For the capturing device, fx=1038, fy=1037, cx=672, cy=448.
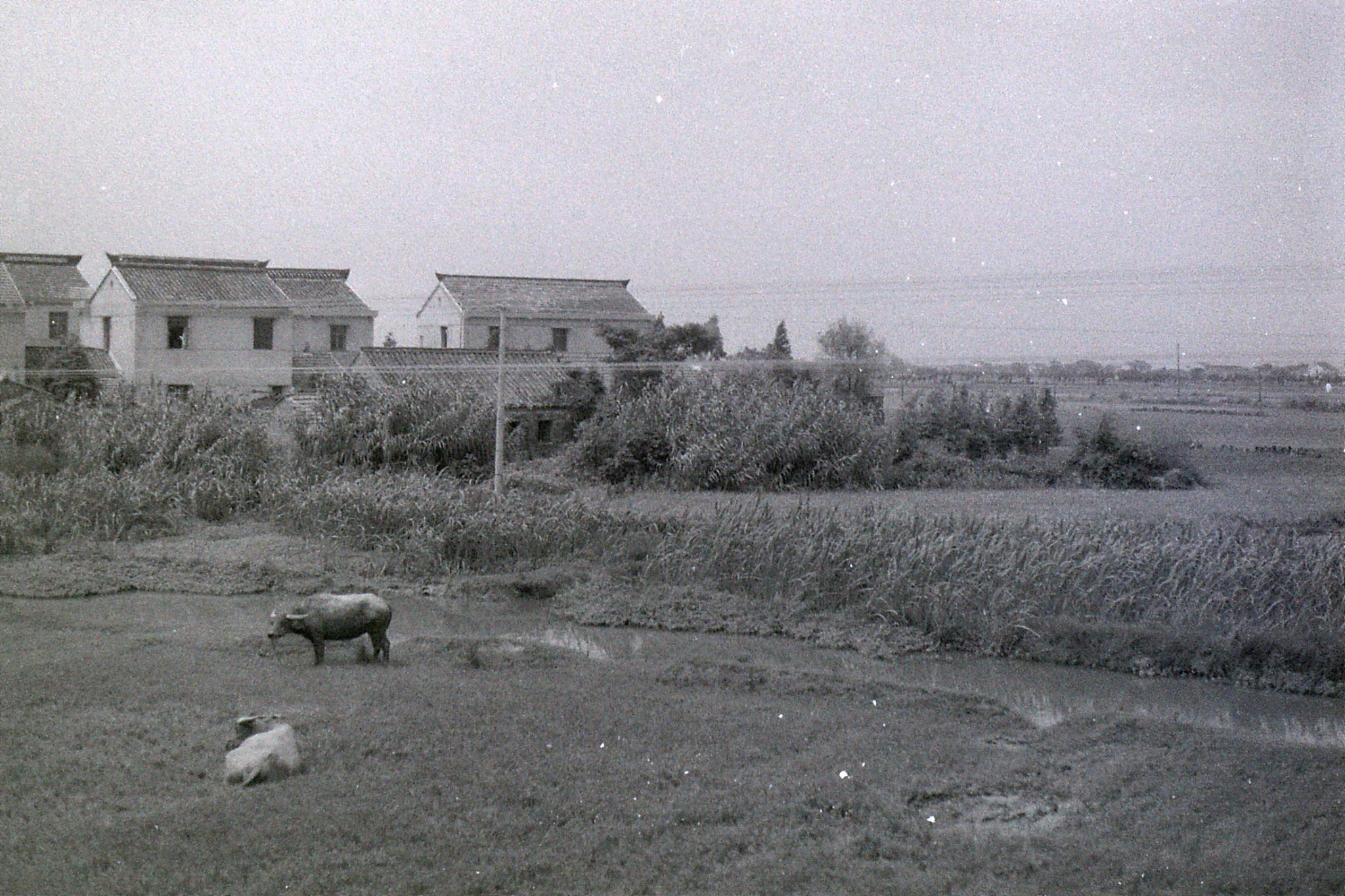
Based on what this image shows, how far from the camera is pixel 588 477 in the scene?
16.3ft

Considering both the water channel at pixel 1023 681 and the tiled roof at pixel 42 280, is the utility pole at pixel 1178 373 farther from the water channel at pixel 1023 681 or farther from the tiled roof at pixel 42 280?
the tiled roof at pixel 42 280

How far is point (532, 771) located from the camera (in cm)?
338

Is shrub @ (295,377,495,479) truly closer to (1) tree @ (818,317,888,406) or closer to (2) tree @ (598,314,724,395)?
(2) tree @ (598,314,724,395)

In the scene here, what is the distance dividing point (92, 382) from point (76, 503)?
1.68 ft

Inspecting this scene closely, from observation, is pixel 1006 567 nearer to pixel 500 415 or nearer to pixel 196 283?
pixel 500 415

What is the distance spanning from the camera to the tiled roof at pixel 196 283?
4.11 meters

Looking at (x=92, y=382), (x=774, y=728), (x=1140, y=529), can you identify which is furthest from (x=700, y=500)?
(x=92, y=382)

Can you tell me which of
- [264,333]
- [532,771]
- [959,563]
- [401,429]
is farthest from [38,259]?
[959,563]

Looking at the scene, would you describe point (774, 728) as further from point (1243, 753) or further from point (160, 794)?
point (160, 794)

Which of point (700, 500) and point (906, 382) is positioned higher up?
point (906, 382)

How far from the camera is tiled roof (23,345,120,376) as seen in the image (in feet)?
13.6

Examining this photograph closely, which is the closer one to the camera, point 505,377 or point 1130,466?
point 505,377

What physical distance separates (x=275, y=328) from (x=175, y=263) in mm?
527

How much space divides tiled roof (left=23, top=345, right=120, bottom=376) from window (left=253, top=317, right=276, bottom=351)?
562mm
